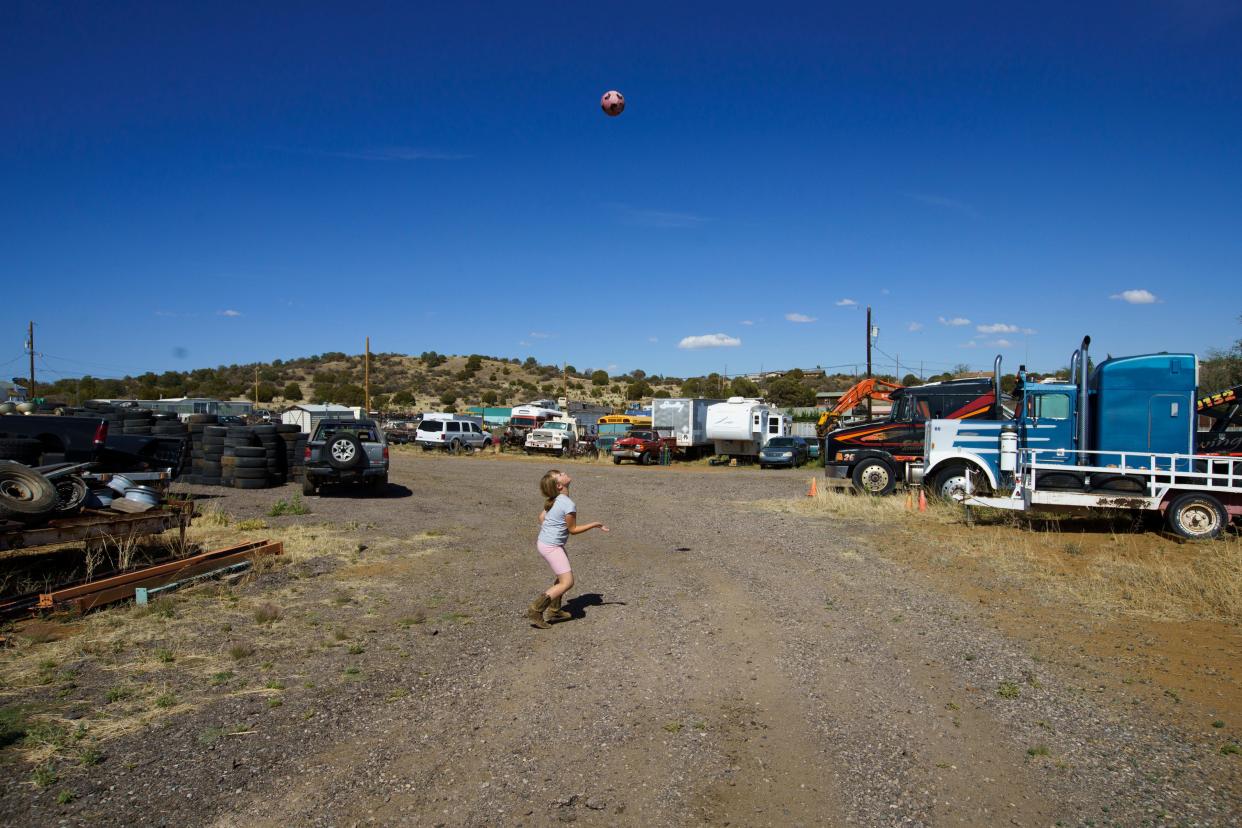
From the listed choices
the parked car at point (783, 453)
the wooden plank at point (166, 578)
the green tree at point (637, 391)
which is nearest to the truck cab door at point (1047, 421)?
the wooden plank at point (166, 578)

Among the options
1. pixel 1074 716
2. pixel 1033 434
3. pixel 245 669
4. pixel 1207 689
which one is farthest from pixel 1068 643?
pixel 1033 434

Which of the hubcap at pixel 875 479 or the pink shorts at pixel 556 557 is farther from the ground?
the pink shorts at pixel 556 557

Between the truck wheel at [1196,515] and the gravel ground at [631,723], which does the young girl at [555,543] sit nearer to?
the gravel ground at [631,723]

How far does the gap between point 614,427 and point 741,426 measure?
→ 7.46m

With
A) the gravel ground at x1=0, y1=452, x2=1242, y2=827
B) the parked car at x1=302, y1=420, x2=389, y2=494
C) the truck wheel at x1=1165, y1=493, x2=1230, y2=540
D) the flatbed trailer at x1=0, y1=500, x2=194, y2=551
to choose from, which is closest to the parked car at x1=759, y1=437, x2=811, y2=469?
the parked car at x1=302, y1=420, x2=389, y2=494

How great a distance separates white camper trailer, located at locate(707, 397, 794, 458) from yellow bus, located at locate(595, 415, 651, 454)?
13.7 ft

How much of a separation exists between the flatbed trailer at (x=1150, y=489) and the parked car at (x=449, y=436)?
1154 inches

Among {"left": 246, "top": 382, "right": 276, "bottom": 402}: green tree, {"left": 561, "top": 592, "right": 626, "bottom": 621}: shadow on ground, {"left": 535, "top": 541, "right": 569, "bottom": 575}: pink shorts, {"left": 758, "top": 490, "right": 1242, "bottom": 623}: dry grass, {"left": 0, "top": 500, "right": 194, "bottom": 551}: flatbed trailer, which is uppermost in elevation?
{"left": 246, "top": 382, "right": 276, "bottom": 402}: green tree

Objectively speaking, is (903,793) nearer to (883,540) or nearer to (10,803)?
(10,803)

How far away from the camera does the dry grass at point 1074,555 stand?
29.7 ft

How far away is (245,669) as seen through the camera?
625cm

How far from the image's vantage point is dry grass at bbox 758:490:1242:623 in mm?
9062

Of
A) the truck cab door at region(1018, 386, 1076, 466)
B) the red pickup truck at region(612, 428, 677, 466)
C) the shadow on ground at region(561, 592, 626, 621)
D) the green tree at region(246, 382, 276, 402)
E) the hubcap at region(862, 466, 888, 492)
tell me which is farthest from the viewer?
the green tree at region(246, 382, 276, 402)

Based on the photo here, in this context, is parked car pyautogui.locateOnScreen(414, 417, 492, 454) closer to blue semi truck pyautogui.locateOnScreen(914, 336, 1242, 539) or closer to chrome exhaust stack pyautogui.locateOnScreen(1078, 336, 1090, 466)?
blue semi truck pyautogui.locateOnScreen(914, 336, 1242, 539)
